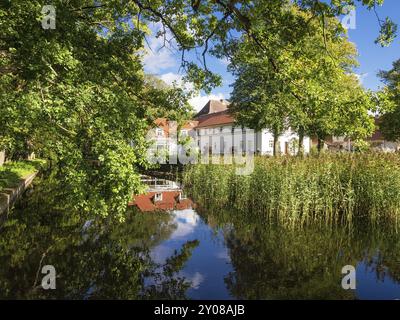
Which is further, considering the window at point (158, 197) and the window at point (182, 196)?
the window at point (182, 196)

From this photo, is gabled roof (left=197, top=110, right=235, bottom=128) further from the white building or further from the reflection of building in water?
the reflection of building in water

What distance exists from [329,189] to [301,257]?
387 centimetres

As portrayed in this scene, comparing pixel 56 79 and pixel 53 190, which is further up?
pixel 56 79

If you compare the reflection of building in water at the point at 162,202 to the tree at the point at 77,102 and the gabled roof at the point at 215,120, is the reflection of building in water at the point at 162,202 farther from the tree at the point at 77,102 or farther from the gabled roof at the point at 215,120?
the gabled roof at the point at 215,120

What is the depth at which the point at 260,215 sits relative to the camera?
43.2ft

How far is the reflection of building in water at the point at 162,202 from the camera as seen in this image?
15452mm

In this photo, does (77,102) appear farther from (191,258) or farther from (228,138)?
(228,138)

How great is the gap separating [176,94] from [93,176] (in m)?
7.72

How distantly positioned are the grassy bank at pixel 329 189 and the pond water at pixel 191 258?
67cm

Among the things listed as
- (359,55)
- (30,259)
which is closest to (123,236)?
(30,259)

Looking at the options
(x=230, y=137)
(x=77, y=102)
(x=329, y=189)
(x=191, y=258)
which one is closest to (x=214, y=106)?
(x=230, y=137)

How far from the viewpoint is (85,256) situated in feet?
28.3

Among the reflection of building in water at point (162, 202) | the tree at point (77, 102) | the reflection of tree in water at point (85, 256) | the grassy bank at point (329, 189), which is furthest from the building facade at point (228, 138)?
the tree at point (77, 102)
